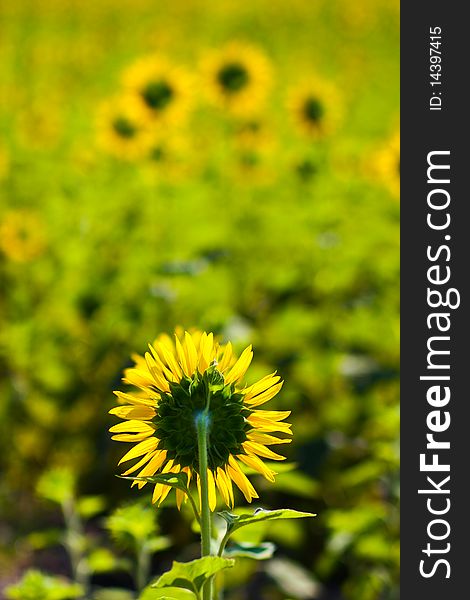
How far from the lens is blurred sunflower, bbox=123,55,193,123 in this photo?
3365mm

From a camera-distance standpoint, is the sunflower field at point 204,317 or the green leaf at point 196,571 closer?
the green leaf at point 196,571

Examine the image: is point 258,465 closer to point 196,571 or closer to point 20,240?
point 196,571

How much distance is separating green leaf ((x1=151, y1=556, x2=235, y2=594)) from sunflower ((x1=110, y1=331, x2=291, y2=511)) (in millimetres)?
55

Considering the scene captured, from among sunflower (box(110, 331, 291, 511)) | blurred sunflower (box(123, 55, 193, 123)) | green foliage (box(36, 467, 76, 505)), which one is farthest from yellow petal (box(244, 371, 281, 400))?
blurred sunflower (box(123, 55, 193, 123))

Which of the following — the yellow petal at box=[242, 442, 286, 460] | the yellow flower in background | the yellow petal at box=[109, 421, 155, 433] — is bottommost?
the yellow petal at box=[242, 442, 286, 460]

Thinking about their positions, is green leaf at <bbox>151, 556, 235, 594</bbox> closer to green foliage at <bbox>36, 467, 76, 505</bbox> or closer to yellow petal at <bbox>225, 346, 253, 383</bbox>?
yellow petal at <bbox>225, 346, 253, 383</bbox>

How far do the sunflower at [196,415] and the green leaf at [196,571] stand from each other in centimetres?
5

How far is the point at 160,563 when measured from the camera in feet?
8.33

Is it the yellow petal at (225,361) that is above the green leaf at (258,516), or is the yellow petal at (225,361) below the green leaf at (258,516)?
above

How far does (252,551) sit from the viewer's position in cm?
105

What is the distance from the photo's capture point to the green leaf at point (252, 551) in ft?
3.35

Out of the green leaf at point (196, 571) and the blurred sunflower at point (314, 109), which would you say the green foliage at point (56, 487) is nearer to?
the green leaf at point (196, 571)

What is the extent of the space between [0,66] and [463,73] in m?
5.36

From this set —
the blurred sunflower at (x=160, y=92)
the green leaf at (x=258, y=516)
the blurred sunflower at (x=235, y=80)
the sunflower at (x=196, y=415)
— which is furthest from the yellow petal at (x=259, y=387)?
the blurred sunflower at (x=235, y=80)
